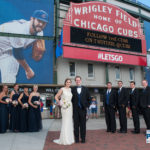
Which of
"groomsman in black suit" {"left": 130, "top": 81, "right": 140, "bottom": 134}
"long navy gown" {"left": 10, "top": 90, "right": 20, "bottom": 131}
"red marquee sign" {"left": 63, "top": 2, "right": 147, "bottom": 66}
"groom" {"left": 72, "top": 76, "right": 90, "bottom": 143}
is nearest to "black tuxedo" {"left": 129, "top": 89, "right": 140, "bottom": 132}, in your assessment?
"groomsman in black suit" {"left": 130, "top": 81, "right": 140, "bottom": 134}

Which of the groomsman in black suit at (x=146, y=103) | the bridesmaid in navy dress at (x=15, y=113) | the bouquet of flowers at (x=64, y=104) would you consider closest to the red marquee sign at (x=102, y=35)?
the bridesmaid in navy dress at (x=15, y=113)

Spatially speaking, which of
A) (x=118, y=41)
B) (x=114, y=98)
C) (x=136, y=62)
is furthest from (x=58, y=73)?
(x=114, y=98)

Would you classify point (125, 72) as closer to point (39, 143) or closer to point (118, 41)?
point (118, 41)

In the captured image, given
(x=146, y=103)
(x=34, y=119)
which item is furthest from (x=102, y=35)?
(x=34, y=119)

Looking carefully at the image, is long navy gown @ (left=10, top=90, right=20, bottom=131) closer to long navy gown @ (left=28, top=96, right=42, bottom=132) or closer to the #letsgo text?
long navy gown @ (left=28, top=96, right=42, bottom=132)

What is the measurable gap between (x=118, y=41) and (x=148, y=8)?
963cm

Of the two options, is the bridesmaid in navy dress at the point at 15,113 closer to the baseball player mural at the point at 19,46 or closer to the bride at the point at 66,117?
the bride at the point at 66,117

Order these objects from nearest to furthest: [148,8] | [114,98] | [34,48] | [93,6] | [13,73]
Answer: [114,98], [13,73], [34,48], [93,6], [148,8]

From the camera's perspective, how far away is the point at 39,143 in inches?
203

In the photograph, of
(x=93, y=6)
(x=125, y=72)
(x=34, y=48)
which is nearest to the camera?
(x=34, y=48)

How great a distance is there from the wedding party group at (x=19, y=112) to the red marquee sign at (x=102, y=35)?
836cm

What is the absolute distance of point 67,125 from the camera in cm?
523

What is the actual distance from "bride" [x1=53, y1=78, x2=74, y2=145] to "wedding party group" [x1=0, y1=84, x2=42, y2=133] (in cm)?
223

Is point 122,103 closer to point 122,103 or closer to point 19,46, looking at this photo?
point 122,103
